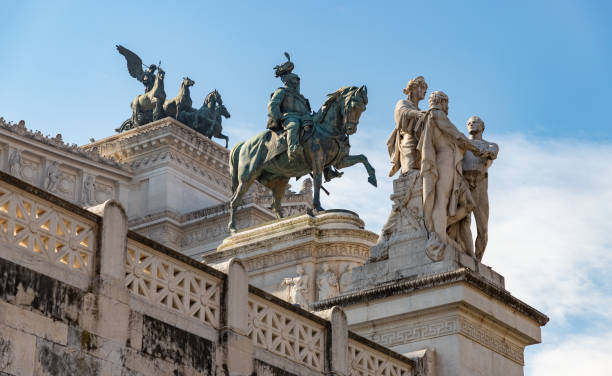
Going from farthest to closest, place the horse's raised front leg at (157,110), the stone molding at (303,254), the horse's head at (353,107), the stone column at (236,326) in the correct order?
the horse's raised front leg at (157,110) < the horse's head at (353,107) < the stone molding at (303,254) < the stone column at (236,326)

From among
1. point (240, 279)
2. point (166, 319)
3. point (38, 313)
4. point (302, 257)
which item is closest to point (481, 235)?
point (240, 279)

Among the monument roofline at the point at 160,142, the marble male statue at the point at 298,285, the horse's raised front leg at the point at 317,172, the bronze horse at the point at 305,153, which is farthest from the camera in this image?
the monument roofline at the point at 160,142

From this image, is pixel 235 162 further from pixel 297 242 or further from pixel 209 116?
pixel 209 116

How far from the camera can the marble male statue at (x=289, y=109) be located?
34.1 metres

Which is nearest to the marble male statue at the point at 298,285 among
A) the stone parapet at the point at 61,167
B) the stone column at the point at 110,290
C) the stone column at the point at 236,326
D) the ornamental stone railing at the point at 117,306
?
the ornamental stone railing at the point at 117,306

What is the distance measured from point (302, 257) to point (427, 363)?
17929 millimetres

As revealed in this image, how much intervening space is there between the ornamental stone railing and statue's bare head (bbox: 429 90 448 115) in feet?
14.6

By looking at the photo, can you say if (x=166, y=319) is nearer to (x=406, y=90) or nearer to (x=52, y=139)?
(x=406, y=90)

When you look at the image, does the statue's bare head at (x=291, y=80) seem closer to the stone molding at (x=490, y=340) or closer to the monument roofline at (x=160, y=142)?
the stone molding at (x=490, y=340)

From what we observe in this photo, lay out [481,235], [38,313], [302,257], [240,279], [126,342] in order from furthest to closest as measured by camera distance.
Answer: [302,257], [481,235], [240,279], [126,342], [38,313]

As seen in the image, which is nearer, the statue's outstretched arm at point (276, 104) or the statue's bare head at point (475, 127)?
the statue's bare head at point (475, 127)

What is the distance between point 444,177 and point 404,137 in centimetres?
101

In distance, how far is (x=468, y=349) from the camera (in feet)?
50.8

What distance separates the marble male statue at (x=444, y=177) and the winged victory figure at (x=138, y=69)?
56.4 meters
